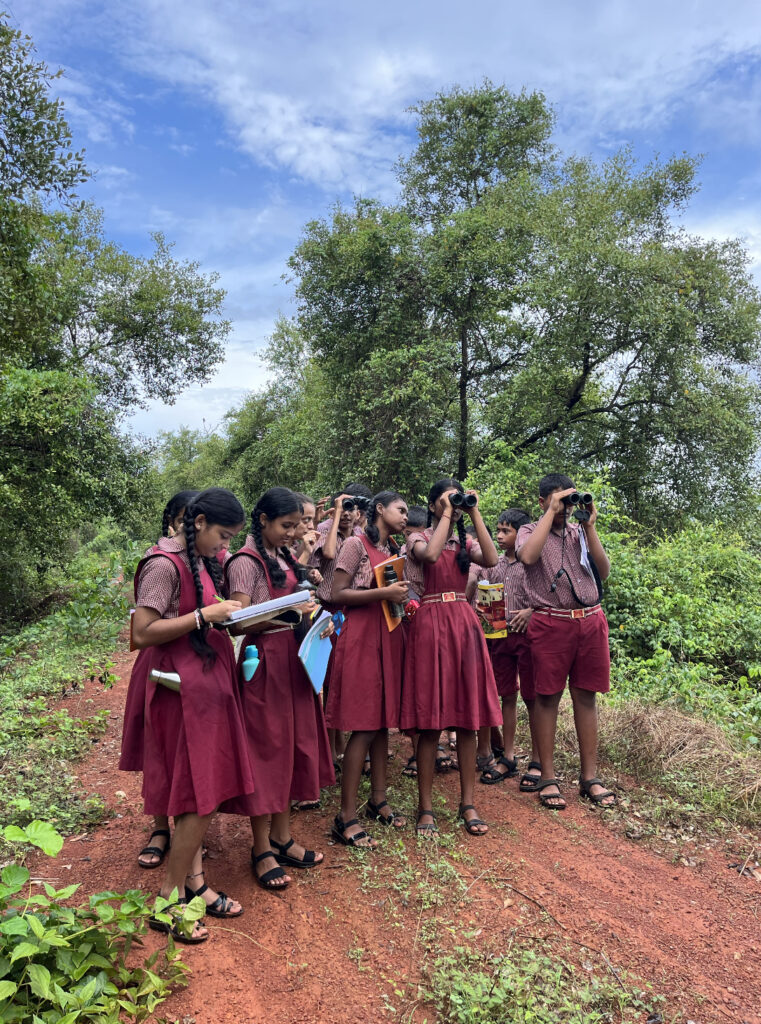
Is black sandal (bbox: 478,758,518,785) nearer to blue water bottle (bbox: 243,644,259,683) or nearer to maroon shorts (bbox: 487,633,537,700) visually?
maroon shorts (bbox: 487,633,537,700)

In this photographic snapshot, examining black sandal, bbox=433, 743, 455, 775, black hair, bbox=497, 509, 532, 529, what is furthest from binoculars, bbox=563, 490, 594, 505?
black sandal, bbox=433, 743, 455, 775

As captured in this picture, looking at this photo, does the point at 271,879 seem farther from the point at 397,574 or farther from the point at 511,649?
the point at 511,649

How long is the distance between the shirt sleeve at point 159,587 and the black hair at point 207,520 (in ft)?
0.30

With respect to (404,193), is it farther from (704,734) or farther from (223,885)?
(223,885)

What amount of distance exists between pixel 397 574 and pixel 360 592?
0.75 ft

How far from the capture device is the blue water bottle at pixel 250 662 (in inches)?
123

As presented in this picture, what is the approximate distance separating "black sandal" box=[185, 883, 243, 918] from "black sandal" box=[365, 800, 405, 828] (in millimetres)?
1118

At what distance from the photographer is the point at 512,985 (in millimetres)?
2506

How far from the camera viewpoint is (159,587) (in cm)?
280

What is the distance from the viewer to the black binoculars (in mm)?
3797

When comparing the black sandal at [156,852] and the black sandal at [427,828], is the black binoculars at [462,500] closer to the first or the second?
the black sandal at [427,828]

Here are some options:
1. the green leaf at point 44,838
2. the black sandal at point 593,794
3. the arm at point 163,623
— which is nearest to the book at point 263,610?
the arm at point 163,623

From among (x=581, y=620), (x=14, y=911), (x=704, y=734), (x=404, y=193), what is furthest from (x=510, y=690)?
(x=404, y=193)

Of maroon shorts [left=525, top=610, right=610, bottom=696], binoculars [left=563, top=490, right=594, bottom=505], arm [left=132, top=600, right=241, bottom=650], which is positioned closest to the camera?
arm [left=132, top=600, right=241, bottom=650]
